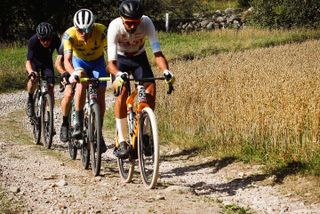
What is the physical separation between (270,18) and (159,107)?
24.2m

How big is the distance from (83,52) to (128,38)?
1.21 meters

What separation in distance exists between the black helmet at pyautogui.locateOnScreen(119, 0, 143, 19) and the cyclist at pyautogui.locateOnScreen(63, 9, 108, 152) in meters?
1.05

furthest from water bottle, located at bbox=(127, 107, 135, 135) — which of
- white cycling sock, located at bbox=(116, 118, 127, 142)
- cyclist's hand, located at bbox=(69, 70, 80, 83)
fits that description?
cyclist's hand, located at bbox=(69, 70, 80, 83)

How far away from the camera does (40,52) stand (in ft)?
31.1

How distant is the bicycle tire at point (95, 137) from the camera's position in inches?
280

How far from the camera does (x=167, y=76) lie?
21.2ft

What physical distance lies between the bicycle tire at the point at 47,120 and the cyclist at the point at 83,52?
1.38 m

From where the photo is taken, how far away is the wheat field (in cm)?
754

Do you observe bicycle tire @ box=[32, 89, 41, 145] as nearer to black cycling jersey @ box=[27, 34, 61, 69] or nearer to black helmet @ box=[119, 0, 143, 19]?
black cycling jersey @ box=[27, 34, 61, 69]

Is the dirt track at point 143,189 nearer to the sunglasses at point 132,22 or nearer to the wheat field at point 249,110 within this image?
the wheat field at point 249,110

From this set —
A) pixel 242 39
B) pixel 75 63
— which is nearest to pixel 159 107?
pixel 75 63

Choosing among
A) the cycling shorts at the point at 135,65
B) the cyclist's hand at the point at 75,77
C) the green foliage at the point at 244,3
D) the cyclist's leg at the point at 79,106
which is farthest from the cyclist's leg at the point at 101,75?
the green foliage at the point at 244,3

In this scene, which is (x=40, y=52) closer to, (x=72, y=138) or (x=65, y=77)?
(x=65, y=77)

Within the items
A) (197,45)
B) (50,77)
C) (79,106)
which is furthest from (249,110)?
(197,45)
